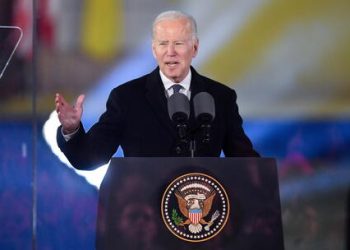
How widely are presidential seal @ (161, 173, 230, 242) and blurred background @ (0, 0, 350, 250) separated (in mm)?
1496

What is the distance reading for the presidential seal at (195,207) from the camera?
2664 mm

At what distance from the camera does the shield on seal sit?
2674 mm

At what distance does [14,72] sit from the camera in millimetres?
4207

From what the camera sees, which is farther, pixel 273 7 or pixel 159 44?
pixel 273 7

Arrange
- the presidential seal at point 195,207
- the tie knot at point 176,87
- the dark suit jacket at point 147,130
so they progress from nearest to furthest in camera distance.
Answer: the presidential seal at point 195,207
the dark suit jacket at point 147,130
the tie knot at point 176,87

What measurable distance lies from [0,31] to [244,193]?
1.95 meters

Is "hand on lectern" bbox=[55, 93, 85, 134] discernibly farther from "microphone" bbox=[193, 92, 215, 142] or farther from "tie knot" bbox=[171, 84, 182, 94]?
"tie knot" bbox=[171, 84, 182, 94]

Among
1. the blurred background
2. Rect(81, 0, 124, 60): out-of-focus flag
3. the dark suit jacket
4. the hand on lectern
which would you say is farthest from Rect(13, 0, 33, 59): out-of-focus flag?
the hand on lectern

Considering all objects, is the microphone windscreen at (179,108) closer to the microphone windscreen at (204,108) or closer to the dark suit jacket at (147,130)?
the microphone windscreen at (204,108)

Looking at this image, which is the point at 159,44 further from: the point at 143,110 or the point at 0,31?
the point at 0,31

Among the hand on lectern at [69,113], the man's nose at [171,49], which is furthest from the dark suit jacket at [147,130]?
the hand on lectern at [69,113]

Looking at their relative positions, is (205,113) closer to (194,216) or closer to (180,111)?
(180,111)

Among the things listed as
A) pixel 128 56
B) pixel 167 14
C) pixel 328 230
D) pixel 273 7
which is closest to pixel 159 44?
pixel 167 14

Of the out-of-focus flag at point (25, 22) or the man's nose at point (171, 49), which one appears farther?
the out-of-focus flag at point (25, 22)
